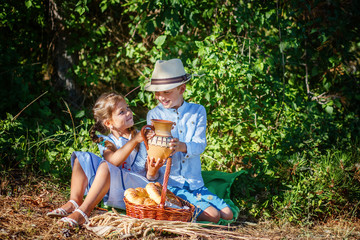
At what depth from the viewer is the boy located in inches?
120

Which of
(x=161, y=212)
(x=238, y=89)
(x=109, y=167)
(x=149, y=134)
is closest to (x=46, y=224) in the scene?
(x=109, y=167)

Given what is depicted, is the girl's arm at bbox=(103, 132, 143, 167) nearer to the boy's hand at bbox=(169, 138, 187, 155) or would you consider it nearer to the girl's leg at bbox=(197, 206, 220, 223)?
the boy's hand at bbox=(169, 138, 187, 155)

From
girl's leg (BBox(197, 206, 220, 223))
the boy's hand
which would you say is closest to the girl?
the boy's hand

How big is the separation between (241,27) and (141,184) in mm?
2084

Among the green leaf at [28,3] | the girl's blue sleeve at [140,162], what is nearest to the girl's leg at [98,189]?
the girl's blue sleeve at [140,162]

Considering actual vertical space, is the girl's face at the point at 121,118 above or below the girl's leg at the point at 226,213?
above

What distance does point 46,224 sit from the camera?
2.76 meters

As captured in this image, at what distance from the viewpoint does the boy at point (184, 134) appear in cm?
305

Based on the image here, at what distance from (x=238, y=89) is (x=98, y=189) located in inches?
75.6

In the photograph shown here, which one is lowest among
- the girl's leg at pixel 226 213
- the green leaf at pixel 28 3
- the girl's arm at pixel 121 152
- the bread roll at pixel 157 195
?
the girl's leg at pixel 226 213

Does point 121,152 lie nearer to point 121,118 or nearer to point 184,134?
point 121,118

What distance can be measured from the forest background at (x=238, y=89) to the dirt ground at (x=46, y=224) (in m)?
0.14

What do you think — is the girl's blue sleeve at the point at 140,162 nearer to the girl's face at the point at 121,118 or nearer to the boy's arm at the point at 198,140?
the girl's face at the point at 121,118

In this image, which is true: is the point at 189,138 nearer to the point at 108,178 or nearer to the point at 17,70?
the point at 108,178
